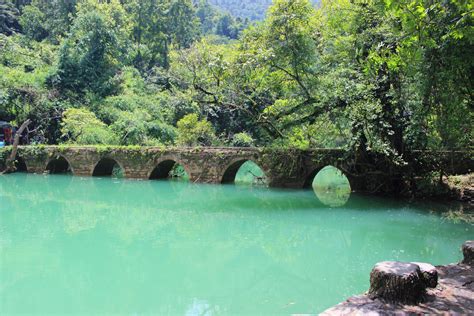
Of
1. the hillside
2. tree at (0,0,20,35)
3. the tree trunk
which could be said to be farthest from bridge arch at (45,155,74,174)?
the hillside

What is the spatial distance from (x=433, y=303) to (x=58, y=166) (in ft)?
74.7

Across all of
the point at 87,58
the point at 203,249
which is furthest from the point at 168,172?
the point at 203,249

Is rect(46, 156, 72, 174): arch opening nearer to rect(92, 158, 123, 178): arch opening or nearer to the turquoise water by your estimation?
rect(92, 158, 123, 178): arch opening

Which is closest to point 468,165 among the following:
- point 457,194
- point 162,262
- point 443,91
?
point 457,194

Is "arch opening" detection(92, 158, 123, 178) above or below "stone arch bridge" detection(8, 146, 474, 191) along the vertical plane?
below

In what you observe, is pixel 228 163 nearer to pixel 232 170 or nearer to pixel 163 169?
pixel 232 170

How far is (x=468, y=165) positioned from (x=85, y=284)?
44.1ft

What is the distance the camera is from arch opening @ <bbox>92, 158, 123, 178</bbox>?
21516 millimetres

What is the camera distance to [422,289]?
11.7ft

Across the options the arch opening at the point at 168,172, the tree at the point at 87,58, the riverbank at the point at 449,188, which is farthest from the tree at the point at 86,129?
the riverbank at the point at 449,188

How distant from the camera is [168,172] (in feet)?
71.7

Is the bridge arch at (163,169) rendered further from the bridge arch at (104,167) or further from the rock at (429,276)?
the rock at (429,276)

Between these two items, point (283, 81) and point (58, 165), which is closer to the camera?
point (283, 81)

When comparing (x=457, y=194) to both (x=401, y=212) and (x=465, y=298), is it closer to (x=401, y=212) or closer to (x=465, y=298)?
(x=401, y=212)
